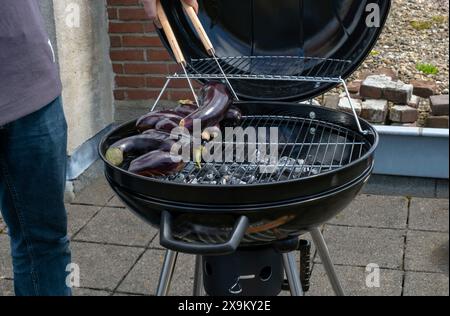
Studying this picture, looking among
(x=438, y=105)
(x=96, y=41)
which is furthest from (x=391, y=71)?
(x=96, y=41)

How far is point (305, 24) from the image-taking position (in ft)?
6.83

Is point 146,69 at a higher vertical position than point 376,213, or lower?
higher

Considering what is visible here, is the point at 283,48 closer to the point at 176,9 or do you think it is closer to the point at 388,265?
the point at 176,9

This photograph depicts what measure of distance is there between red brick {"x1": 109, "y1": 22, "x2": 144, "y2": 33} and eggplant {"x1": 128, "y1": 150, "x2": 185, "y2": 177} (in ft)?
7.40

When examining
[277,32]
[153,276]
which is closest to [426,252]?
[153,276]

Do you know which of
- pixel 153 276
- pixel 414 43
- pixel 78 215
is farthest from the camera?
A: pixel 414 43

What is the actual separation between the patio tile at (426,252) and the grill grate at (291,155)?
3.73ft

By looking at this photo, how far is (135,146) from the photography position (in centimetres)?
171

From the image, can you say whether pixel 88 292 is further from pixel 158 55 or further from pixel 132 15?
pixel 132 15

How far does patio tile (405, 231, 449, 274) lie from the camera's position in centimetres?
281

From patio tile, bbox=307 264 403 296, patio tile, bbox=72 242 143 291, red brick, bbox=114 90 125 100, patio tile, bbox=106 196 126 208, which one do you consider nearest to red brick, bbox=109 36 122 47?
red brick, bbox=114 90 125 100

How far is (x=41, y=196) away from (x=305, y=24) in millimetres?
1068

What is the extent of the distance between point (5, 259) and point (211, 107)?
Answer: 1.75m

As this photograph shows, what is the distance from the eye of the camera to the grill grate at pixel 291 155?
5.62 feet
